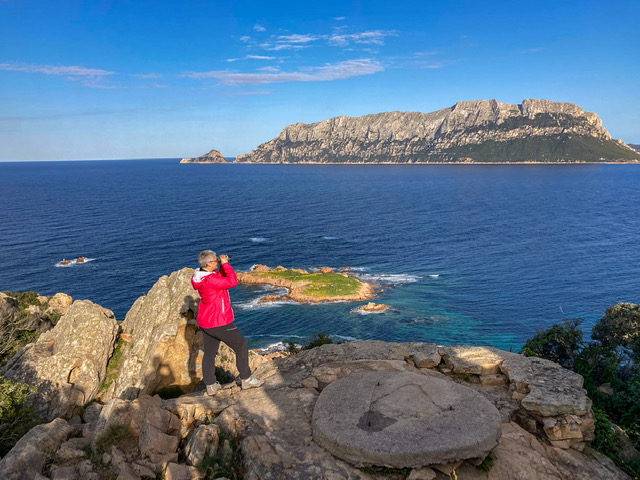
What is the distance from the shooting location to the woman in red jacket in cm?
1004

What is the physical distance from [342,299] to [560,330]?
3641 centimetres

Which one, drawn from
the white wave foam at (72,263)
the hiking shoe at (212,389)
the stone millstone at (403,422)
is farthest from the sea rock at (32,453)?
the white wave foam at (72,263)

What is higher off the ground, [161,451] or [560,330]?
[161,451]

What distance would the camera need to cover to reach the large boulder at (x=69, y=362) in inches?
529

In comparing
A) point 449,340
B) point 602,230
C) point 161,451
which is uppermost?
point 161,451

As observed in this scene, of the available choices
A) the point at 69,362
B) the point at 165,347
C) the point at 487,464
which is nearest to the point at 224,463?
the point at 487,464

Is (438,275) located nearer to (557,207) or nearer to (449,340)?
(449,340)

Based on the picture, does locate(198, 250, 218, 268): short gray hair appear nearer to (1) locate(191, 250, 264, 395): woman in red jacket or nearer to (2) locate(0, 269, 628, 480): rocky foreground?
(1) locate(191, 250, 264, 395): woman in red jacket

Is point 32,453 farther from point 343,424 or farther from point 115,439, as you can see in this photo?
point 343,424

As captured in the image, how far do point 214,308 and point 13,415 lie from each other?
6.49 meters

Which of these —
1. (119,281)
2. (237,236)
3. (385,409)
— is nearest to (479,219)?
(237,236)

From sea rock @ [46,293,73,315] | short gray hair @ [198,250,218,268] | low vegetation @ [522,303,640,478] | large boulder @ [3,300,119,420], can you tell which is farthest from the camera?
sea rock @ [46,293,73,315]

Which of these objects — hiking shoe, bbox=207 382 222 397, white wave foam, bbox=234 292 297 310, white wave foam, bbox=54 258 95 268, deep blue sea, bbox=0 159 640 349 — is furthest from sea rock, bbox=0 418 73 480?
white wave foam, bbox=54 258 95 268

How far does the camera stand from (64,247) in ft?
257
